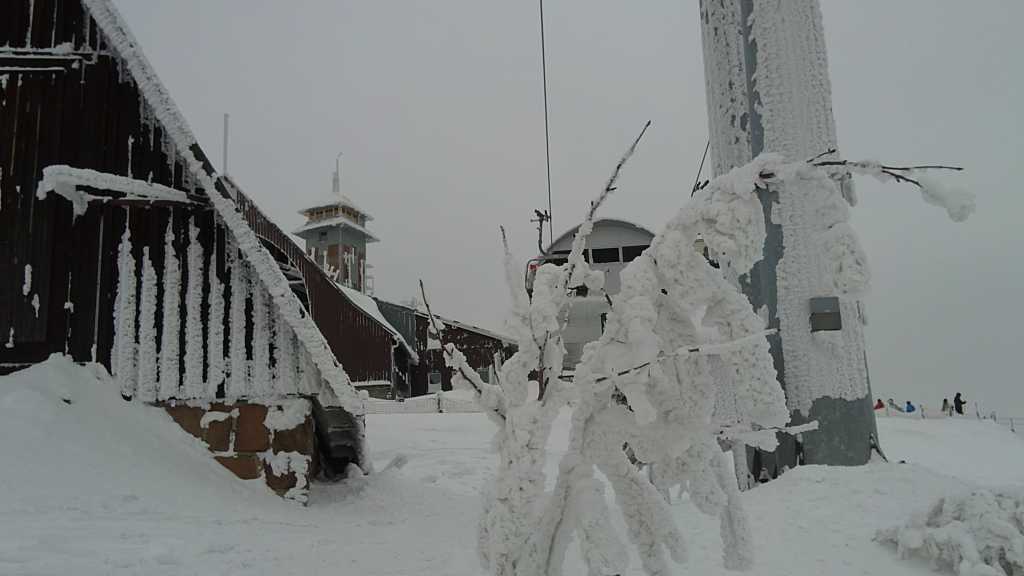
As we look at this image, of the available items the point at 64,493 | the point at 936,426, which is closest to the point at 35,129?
the point at 64,493

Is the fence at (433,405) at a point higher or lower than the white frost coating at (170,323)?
lower

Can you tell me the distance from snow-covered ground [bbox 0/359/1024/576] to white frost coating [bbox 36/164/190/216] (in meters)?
1.60

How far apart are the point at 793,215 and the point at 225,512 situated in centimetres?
599

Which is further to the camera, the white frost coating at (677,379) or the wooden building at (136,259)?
the wooden building at (136,259)

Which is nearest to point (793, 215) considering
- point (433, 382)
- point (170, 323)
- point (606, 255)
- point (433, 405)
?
point (606, 255)

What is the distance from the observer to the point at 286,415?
5.64m

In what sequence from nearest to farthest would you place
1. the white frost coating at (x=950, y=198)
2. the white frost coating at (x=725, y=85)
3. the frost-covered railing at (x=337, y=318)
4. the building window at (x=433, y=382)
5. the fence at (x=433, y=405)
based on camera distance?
the white frost coating at (x=950, y=198) < the white frost coating at (x=725, y=85) < the frost-covered railing at (x=337, y=318) < the fence at (x=433, y=405) < the building window at (x=433, y=382)

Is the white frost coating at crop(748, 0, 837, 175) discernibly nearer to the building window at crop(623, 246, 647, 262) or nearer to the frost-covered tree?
the frost-covered tree

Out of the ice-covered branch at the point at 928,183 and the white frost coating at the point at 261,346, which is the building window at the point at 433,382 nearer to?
the white frost coating at the point at 261,346

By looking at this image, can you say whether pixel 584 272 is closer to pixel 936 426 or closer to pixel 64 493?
pixel 64 493

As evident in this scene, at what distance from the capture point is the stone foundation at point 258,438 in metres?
5.54

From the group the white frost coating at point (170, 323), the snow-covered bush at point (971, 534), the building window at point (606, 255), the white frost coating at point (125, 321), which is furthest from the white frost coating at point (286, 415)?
the building window at point (606, 255)

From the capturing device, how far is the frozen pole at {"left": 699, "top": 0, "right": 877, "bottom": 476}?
6.09 m

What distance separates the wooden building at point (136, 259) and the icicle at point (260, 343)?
0.03ft
